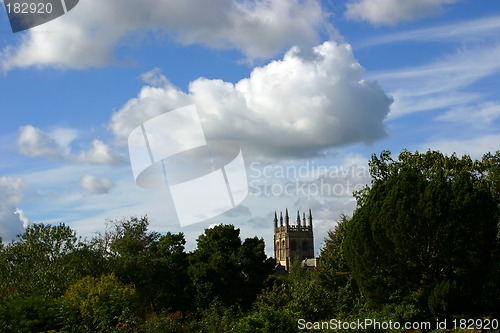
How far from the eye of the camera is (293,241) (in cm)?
13250

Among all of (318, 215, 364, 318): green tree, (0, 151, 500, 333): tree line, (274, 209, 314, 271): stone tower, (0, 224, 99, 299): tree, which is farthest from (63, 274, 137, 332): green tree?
(274, 209, 314, 271): stone tower

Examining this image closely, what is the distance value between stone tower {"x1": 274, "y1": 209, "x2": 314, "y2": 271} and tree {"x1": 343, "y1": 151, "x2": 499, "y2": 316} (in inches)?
4293

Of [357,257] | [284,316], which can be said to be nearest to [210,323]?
[284,316]

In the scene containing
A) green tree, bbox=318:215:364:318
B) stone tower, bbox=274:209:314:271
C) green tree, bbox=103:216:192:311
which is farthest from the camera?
stone tower, bbox=274:209:314:271

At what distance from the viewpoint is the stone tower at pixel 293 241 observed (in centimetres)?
13125

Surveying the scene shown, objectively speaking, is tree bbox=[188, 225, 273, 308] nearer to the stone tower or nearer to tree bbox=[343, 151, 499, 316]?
tree bbox=[343, 151, 499, 316]

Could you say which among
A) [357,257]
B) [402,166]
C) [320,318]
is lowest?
[320,318]

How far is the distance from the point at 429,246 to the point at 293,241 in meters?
113

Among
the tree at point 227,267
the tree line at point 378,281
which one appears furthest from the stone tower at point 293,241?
the tree line at point 378,281

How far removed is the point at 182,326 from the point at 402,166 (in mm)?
15297

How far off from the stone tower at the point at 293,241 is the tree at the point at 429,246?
10904cm

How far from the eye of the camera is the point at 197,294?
124ft

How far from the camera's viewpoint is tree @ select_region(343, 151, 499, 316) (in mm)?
20016

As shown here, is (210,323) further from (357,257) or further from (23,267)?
(23,267)
